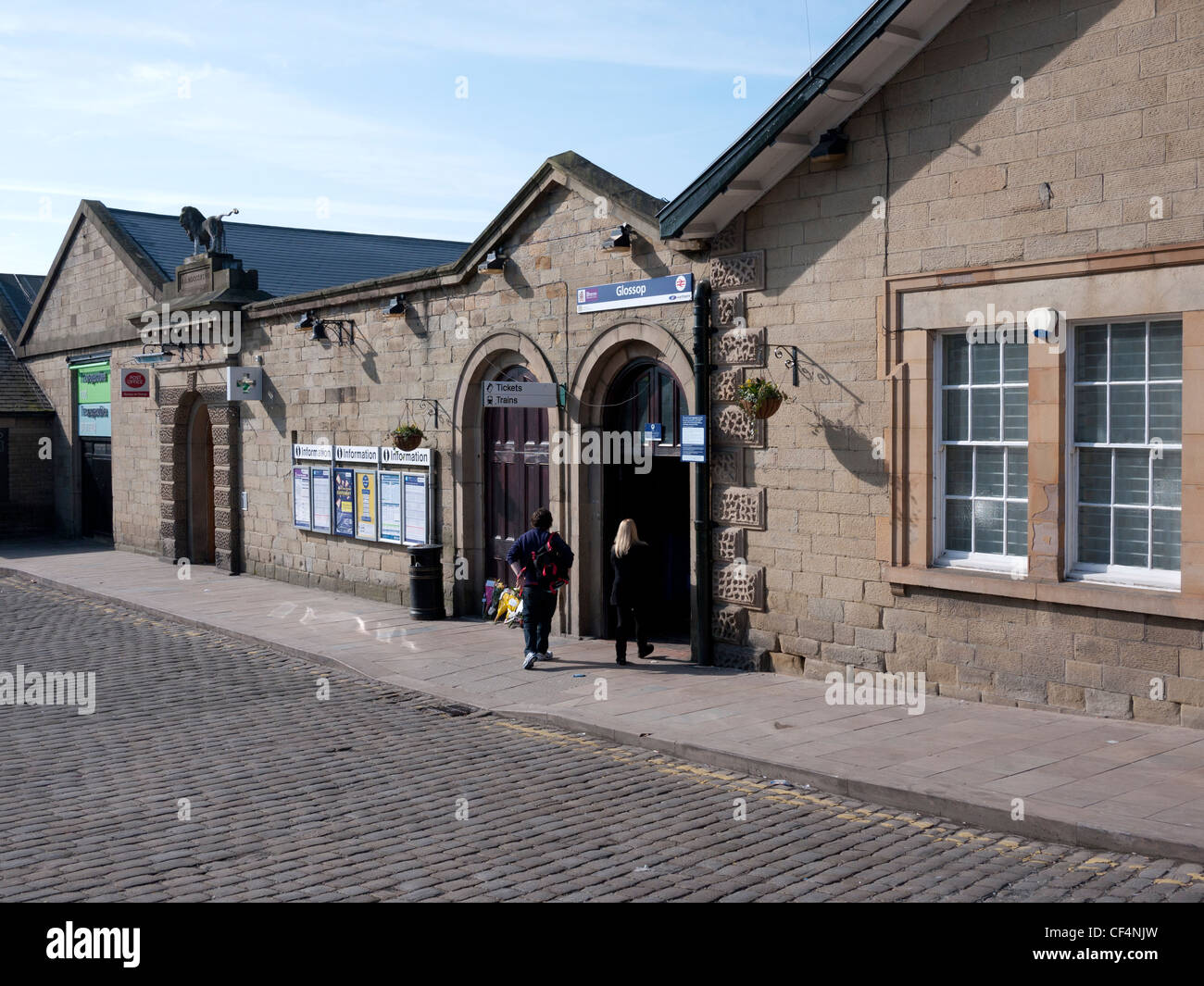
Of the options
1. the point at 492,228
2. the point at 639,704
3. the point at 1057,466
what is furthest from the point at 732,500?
the point at 492,228

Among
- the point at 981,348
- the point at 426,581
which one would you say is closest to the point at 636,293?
the point at 981,348

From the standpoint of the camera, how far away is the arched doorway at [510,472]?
49.0 ft

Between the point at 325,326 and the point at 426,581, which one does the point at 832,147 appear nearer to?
the point at 426,581

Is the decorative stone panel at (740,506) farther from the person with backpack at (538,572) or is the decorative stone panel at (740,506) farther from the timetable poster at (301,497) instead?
the timetable poster at (301,497)

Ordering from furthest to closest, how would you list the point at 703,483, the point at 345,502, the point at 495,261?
the point at 345,502, the point at 495,261, the point at 703,483

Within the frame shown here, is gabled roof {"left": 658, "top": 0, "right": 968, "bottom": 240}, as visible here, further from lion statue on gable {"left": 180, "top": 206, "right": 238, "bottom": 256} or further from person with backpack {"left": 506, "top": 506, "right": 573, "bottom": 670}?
lion statue on gable {"left": 180, "top": 206, "right": 238, "bottom": 256}

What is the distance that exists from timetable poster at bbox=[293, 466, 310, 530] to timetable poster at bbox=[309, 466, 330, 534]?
0.63ft

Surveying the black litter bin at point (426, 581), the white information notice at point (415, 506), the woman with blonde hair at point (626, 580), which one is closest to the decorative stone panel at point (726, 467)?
the woman with blonde hair at point (626, 580)

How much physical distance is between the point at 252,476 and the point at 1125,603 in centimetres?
1555

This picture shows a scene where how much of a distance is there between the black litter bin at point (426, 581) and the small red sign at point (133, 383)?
1107 cm

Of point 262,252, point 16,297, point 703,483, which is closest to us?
point 703,483

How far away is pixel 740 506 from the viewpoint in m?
12.1

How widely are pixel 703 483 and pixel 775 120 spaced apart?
359 centimetres
